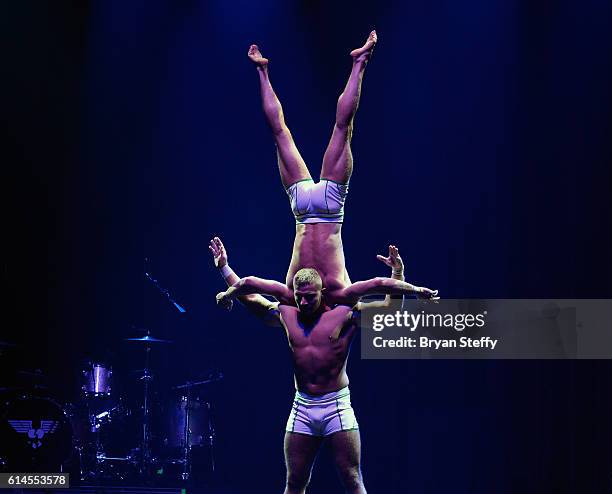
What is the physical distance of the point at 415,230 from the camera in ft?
28.0

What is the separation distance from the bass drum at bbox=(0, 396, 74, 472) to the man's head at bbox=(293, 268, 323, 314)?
4113mm

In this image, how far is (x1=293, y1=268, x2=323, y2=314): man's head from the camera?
15.8ft

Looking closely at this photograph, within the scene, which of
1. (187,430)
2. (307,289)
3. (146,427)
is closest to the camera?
(307,289)

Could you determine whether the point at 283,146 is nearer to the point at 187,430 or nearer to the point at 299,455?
the point at 299,455

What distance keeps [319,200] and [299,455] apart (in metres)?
1.62

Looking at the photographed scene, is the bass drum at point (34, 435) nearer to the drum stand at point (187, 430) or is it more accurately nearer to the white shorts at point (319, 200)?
the drum stand at point (187, 430)

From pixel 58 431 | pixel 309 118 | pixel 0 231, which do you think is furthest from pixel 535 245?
pixel 0 231

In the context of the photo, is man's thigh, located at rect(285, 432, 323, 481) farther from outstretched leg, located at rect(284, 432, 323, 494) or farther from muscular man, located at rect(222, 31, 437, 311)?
muscular man, located at rect(222, 31, 437, 311)

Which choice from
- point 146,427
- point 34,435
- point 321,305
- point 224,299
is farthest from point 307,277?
point 146,427

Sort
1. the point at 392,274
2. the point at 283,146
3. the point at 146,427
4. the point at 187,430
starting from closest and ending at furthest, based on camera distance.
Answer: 1. the point at 392,274
2. the point at 283,146
3. the point at 146,427
4. the point at 187,430

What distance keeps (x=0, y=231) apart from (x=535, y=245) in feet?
19.7

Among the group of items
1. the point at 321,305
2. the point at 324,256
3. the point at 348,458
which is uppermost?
the point at 324,256

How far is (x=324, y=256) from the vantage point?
505cm

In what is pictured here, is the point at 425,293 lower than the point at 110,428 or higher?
higher
